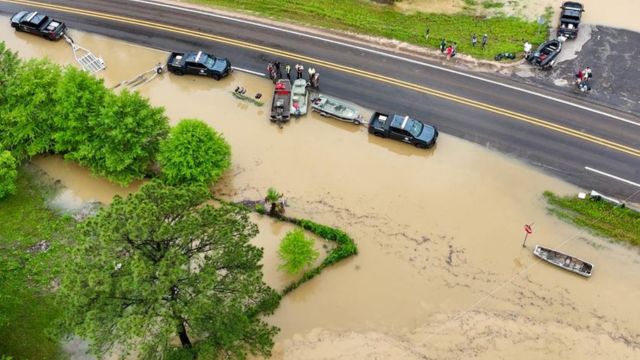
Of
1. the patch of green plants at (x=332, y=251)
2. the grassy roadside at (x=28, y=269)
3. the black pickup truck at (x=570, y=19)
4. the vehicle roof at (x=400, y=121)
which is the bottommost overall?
the grassy roadside at (x=28, y=269)

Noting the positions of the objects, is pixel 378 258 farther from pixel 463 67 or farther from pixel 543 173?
pixel 463 67

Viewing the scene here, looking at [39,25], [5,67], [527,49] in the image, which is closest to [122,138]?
[5,67]

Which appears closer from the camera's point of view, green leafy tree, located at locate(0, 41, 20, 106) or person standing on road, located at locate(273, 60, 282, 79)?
green leafy tree, located at locate(0, 41, 20, 106)

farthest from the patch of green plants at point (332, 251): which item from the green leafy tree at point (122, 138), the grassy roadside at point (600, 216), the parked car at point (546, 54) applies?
the parked car at point (546, 54)

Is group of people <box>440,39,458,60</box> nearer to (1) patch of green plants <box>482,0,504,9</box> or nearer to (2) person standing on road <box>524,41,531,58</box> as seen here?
(2) person standing on road <box>524,41,531,58</box>

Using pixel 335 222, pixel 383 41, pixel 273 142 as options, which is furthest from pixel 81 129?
pixel 383 41

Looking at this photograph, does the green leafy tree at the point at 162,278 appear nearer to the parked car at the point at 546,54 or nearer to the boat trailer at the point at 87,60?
the boat trailer at the point at 87,60

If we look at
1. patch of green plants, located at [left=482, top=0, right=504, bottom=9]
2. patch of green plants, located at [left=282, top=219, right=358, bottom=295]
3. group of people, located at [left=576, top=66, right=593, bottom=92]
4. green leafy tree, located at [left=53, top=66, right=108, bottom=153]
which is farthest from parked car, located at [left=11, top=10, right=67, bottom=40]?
group of people, located at [left=576, top=66, right=593, bottom=92]
